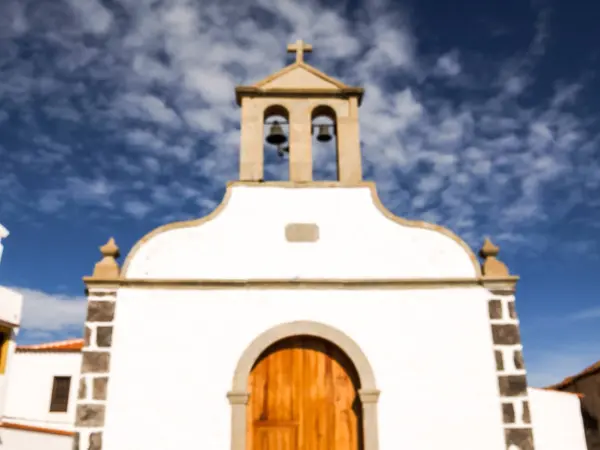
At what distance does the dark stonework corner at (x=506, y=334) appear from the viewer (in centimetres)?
690

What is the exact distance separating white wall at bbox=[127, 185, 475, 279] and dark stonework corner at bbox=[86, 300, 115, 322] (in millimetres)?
474

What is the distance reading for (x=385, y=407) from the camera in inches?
263

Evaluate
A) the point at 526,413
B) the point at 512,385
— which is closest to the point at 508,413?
the point at 526,413

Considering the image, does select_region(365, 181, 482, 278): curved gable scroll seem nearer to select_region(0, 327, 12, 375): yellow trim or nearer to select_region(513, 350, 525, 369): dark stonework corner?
select_region(513, 350, 525, 369): dark stonework corner

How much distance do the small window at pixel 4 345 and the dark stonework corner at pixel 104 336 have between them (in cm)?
1327

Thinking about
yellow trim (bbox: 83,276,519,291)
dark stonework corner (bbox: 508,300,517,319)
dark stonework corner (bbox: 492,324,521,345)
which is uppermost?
yellow trim (bbox: 83,276,519,291)

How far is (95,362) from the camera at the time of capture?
6.73 metres

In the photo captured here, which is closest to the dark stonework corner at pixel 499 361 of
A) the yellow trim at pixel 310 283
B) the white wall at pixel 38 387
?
the yellow trim at pixel 310 283

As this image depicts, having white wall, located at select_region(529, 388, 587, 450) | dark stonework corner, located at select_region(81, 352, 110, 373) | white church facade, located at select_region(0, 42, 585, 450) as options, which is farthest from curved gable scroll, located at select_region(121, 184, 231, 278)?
white wall, located at select_region(529, 388, 587, 450)

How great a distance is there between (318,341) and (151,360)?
2040 mm

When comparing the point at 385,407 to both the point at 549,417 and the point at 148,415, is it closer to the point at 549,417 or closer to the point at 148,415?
the point at 148,415

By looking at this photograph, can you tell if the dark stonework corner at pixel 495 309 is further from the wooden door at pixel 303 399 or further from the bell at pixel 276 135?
the bell at pixel 276 135

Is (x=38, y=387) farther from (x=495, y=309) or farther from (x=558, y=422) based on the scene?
(x=495, y=309)

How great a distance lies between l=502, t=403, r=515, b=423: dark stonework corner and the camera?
6.61 m
